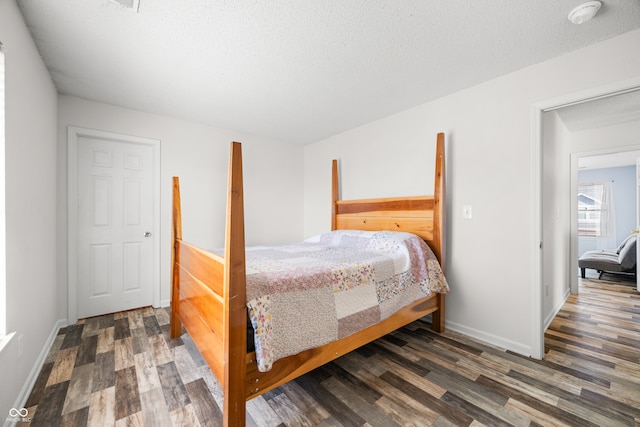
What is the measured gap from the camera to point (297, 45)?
180 cm

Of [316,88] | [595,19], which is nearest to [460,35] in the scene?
[595,19]

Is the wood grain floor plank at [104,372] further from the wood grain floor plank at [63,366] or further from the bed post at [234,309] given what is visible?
the bed post at [234,309]

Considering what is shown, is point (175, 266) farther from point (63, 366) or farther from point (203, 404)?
point (203, 404)

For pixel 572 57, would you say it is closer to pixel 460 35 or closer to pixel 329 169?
pixel 460 35

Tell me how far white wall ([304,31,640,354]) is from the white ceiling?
136 mm

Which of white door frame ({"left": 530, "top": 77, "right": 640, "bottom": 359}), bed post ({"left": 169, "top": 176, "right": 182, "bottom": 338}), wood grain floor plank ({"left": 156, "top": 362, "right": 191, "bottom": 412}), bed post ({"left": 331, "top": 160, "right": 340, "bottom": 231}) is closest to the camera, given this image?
wood grain floor plank ({"left": 156, "top": 362, "right": 191, "bottom": 412})

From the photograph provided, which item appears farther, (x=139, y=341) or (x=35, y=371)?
(x=139, y=341)

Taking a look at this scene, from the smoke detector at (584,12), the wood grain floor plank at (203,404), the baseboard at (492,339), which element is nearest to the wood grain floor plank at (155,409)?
the wood grain floor plank at (203,404)

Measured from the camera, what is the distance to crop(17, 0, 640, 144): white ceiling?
149 centimetres

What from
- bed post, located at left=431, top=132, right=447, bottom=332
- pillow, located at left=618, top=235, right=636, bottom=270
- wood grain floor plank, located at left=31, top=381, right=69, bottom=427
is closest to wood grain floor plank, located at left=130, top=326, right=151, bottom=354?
wood grain floor plank, located at left=31, top=381, right=69, bottom=427

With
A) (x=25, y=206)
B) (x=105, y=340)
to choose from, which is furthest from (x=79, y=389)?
(x=25, y=206)

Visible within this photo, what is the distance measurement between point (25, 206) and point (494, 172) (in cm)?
338

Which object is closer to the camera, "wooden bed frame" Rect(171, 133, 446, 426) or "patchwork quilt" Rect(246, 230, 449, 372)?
"wooden bed frame" Rect(171, 133, 446, 426)

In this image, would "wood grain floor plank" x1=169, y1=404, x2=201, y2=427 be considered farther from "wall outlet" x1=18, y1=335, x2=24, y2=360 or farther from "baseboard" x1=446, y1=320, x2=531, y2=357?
"baseboard" x1=446, y1=320, x2=531, y2=357
